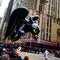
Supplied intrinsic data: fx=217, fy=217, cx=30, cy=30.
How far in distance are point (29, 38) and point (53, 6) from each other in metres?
20.4

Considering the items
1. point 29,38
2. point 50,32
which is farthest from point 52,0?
point 29,38

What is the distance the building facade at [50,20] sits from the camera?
50425mm

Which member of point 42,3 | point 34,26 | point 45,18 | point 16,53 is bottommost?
point 16,53

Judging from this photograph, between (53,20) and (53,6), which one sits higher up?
(53,6)

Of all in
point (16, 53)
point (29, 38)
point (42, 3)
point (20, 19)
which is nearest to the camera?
point (16, 53)

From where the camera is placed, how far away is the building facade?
165 feet

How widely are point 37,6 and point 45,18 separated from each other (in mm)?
3430

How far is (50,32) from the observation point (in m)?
55.4

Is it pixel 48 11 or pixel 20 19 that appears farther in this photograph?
pixel 48 11

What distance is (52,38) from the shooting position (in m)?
55.2

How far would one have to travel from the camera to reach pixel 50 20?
183ft

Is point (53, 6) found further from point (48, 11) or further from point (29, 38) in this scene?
point (29, 38)

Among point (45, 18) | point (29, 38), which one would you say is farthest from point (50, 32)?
point (29, 38)

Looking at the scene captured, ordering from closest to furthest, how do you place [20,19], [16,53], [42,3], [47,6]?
[16,53]
[20,19]
[42,3]
[47,6]
